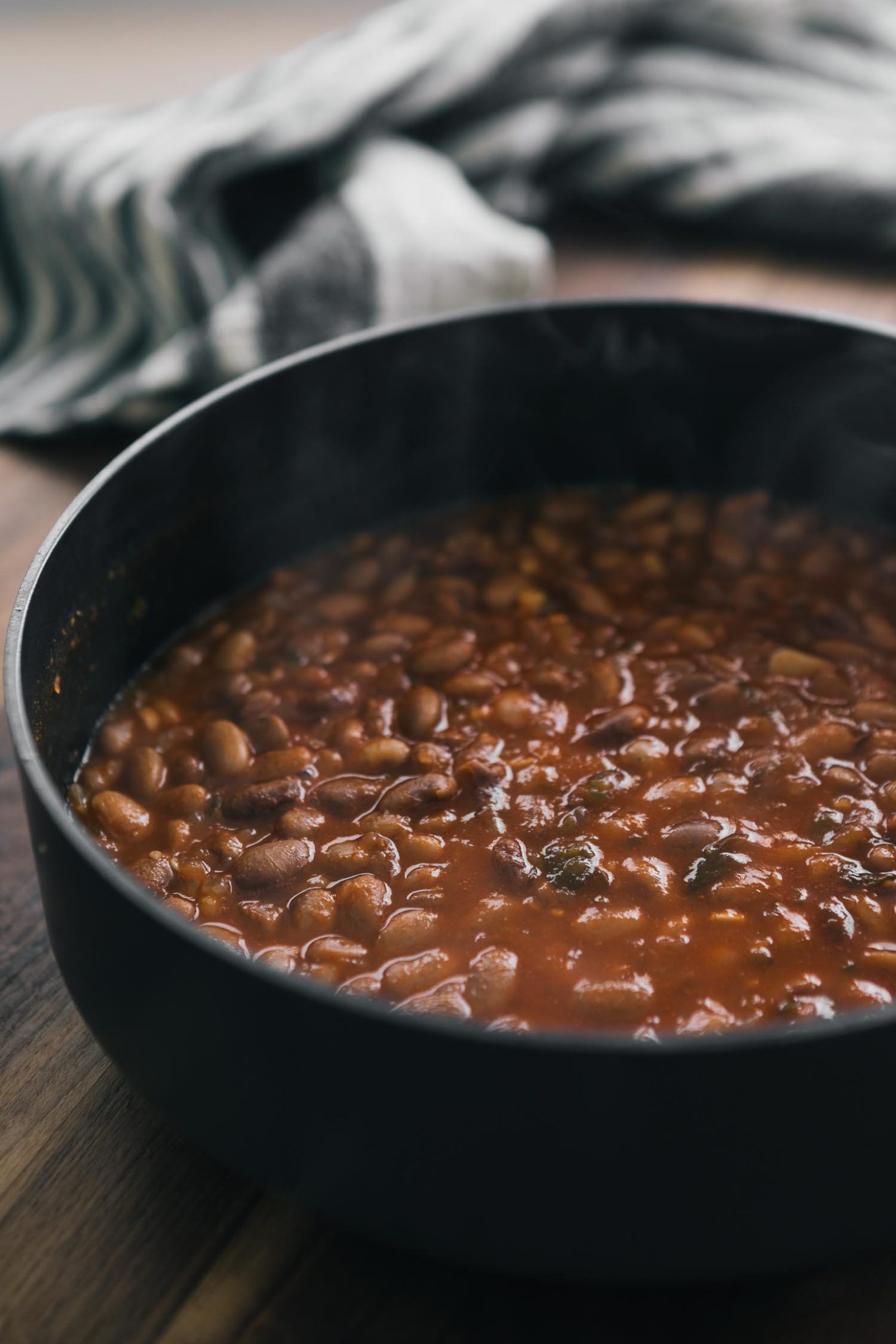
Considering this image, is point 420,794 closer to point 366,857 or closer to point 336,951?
point 366,857

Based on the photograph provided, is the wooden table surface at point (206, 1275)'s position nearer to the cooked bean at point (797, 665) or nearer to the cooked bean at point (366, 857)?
the cooked bean at point (366, 857)

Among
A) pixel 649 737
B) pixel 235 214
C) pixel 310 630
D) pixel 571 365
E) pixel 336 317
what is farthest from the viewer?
pixel 235 214

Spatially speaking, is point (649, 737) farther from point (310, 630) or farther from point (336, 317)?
point (336, 317)

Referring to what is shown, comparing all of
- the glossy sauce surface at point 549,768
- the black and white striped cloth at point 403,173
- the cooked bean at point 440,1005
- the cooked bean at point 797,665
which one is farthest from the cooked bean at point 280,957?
the black and white striped cloth at point 403,173

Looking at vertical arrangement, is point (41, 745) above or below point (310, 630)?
above

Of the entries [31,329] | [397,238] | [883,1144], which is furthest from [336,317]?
[883,1144]

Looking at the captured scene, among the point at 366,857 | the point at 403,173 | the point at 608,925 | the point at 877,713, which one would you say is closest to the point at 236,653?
the point at 366,857

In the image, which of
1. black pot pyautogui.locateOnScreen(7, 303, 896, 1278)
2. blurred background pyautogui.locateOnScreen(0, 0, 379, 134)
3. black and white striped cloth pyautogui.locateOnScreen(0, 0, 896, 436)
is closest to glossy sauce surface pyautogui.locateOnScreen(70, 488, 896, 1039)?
black pot pyautogui.locateOnScreen(7, 303, 896, 1278)
